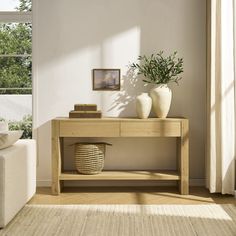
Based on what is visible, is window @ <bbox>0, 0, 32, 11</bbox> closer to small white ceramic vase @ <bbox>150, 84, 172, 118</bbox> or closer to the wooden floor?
small white ceramic vase @ <bbox>150, 84, 172, 118</bbox>

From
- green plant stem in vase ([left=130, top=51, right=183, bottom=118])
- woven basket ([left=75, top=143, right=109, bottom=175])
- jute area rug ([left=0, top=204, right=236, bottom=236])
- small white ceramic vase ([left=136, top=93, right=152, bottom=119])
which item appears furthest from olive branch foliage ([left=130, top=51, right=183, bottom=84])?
jute area rug ([left=0, top=204, right=236, bottom=236])

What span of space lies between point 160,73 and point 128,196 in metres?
1.27

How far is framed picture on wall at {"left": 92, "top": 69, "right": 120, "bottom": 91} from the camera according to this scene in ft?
15.9

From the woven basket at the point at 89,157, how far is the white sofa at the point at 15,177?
556mm

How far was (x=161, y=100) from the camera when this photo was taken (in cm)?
451

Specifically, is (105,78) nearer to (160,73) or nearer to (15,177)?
(160,73)

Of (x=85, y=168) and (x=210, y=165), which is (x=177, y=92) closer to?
(x=210, y=165)

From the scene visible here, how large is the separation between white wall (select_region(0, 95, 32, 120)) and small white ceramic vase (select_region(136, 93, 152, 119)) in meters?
1.26

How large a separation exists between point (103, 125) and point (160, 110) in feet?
1.95

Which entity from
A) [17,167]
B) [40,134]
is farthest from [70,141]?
[17,167]

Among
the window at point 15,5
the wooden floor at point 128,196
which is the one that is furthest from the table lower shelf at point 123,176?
the window at point 15,5

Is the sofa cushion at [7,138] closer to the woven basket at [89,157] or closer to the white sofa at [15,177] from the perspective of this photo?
the white sofa at [15,177]

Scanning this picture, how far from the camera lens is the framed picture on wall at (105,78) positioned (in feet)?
15.9

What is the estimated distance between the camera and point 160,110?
4527 millimetres
